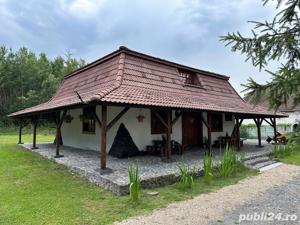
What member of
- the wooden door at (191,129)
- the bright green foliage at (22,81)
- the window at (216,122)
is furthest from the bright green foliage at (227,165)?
the bright green foliage at (22,81)

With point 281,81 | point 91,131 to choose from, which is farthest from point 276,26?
point 91,131

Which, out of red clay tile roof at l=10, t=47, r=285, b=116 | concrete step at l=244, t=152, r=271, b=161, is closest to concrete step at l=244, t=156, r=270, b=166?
concrete step at l=244, t=152, r=271, b=161

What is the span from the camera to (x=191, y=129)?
41.6ft

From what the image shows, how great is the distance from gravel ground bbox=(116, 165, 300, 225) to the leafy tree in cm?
222

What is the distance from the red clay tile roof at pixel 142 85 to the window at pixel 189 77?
0.19 m

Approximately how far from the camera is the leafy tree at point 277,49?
3730 millimetres

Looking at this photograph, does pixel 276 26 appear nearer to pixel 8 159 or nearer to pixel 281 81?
pixel 281 81

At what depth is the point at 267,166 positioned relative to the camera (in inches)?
373

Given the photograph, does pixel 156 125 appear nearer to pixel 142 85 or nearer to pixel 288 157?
pixel 142 85

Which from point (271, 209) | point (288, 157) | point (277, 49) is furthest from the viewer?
point (288, 157)

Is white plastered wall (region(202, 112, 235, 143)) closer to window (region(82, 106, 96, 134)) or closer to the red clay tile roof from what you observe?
the red clay tile roof

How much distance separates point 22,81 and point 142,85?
3267 cm

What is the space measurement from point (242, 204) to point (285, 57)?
120 inches

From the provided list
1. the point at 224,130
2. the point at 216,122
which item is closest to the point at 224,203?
the point at 216,122
